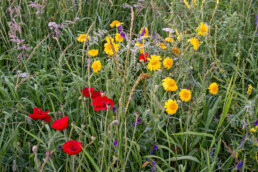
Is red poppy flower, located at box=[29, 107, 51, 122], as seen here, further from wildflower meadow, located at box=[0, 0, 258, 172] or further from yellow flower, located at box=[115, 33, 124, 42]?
yellow flower, located at box=[115, 33, 124, 42]

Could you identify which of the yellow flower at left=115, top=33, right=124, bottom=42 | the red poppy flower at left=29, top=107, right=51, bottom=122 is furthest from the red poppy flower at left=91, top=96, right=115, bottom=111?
the yellow flower at left=115, top=33, right=124, bottom=42

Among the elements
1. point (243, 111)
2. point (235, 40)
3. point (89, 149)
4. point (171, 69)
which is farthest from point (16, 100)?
point (235, 40)

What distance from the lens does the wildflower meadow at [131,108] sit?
1282mm

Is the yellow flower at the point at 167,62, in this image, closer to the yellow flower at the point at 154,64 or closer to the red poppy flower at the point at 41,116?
the yellow flower at the point at 154,64

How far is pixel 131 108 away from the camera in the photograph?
66.4 inches

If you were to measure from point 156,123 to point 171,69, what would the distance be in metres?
0.57

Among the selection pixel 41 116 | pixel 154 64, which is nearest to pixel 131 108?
pixel 154 64

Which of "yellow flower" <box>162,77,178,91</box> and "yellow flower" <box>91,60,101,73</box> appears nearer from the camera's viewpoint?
"yellow flower" <box>162,77,178,91</box>

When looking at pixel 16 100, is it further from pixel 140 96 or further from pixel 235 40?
pixel 235 40

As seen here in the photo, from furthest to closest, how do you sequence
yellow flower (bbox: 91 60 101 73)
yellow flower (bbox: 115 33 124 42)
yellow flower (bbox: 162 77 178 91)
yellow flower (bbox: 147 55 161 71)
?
yellow flower (bbox: 115 33 124 42) < yellow flower (bbox: 91 60 101 73) < yellow flower (bbox: 147 55 161 71) < yellow flower (bbox: 162 77 178 91)

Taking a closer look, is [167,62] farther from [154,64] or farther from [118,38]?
[118,38]

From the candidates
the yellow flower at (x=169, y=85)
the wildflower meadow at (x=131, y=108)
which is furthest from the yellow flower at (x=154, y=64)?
the yellow flower at (x=169, y=85)

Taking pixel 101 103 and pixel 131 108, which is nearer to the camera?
pixel 101 103

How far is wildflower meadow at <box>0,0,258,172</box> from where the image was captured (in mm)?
1282
